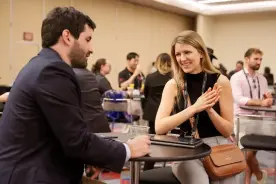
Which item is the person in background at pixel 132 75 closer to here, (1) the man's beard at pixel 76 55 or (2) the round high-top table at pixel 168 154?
(2) the round high-top table at pixel 168 154

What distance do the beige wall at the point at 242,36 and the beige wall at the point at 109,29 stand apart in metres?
1.04

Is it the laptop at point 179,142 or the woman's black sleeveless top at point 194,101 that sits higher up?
the woman's black sleeveless top at point 194,101

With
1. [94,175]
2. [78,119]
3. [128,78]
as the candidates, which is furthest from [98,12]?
[78,119]

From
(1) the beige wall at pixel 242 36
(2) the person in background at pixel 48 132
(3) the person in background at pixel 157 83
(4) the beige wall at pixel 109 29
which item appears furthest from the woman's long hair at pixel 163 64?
(1) the beige wall at pixel 242 36

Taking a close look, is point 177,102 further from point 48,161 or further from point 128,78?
point 128,78

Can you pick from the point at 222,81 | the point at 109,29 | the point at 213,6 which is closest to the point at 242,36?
the point at 213,6

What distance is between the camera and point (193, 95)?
7.43 feet

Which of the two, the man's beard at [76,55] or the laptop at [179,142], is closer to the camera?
the man's beard at [76,55]

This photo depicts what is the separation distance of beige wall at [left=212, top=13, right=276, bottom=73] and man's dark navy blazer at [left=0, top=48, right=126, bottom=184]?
37.1 feet

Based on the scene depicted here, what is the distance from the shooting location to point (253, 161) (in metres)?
3.80

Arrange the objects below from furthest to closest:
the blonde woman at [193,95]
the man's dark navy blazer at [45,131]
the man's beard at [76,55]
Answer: the blonde woman at [193,95]
the man's beard at [76,55]
the man's dark navy blazer at [45,131]

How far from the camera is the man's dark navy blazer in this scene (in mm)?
1387

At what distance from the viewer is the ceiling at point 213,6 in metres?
10.9

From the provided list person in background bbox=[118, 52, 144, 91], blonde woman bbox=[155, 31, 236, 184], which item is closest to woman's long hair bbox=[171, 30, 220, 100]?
blonde woman bbox=[155, 31, 236, 184]
